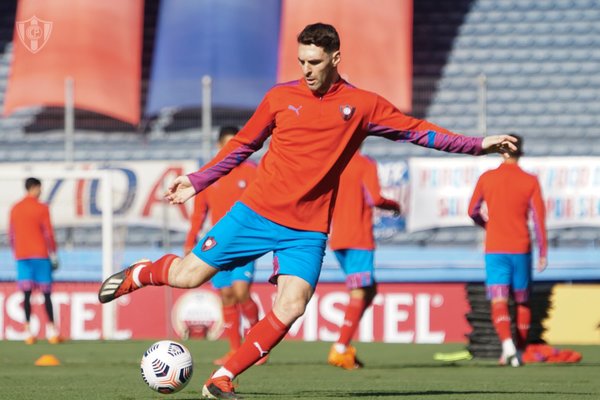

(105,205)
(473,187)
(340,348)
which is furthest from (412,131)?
(105,205)

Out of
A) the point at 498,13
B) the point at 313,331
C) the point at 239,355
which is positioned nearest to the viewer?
the point at 239,355

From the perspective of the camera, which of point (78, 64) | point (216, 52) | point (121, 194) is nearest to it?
point (121, 194)

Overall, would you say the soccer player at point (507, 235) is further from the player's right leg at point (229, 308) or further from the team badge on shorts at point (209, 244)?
the team badge on shorts at point (209, 244)

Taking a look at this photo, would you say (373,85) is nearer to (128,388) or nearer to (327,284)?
→ (327,284)

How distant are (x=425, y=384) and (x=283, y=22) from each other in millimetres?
13685

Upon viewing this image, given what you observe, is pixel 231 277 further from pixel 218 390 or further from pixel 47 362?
pixel 218 390

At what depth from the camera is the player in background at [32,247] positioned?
1566 centimetres

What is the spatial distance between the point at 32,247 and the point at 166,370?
8.96 metres

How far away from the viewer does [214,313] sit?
16594mm

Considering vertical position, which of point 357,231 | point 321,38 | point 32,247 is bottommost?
point 32,247

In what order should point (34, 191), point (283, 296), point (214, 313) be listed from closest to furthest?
point (283, 296) → point (34, 191) → point (214, 313)

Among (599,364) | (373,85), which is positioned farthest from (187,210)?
(599,364)

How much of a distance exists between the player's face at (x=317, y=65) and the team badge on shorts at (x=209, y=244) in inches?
38.8

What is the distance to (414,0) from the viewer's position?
23.6 metres
